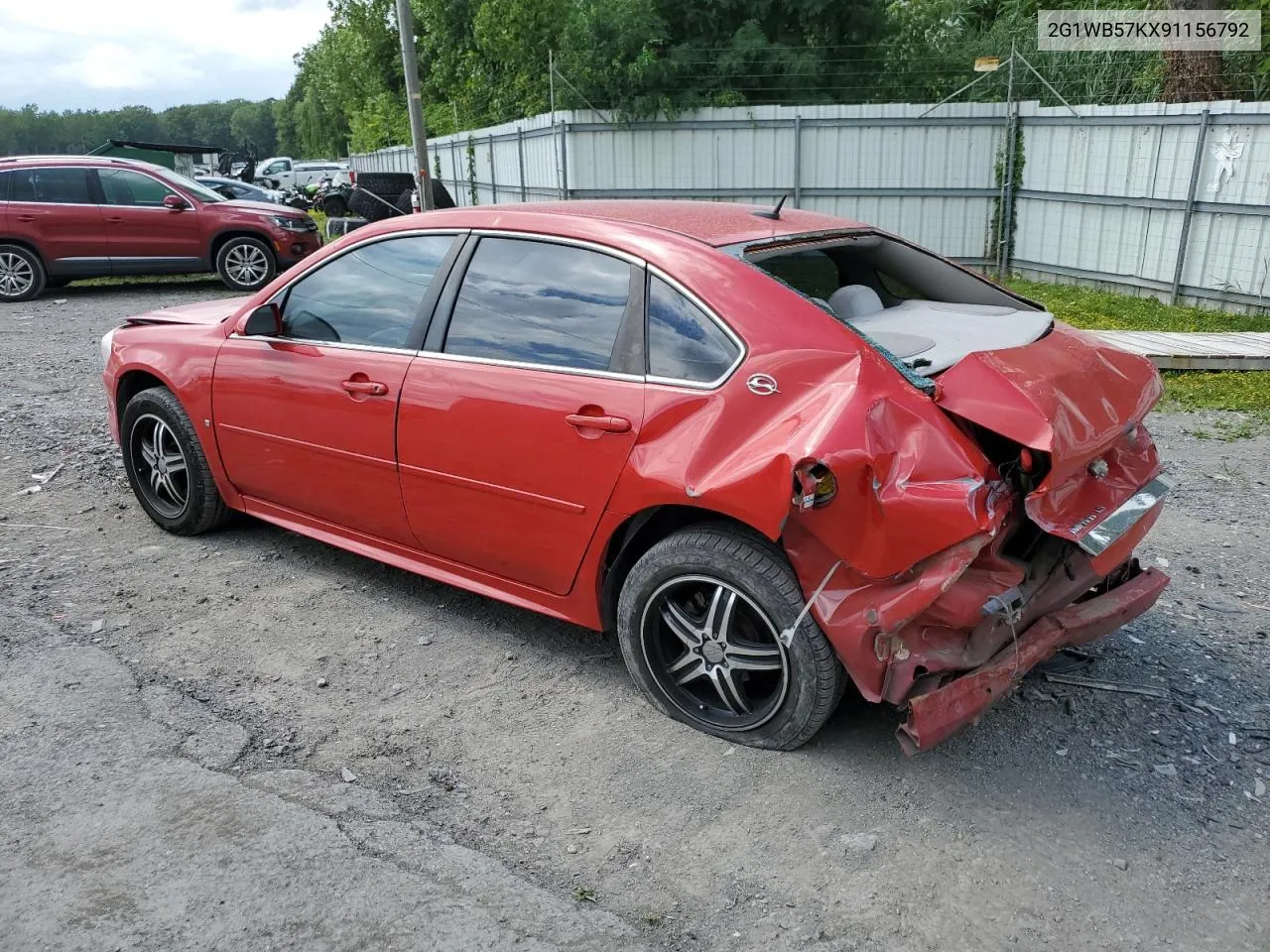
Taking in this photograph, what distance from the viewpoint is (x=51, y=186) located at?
13273mm

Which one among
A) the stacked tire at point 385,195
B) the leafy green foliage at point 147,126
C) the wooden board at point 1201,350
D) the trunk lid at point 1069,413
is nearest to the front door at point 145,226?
the stacked tire at point 385,195

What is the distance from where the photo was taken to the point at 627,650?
3486 mm

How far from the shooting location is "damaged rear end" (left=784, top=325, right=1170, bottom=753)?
9.24ft

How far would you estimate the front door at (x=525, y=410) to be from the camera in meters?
3.37

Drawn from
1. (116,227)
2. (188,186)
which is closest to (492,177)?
(188,186)

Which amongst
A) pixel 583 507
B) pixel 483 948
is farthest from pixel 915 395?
pixel 483 948

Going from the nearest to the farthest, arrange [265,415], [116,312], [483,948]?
[483,948] < [265,415] < [116,312]

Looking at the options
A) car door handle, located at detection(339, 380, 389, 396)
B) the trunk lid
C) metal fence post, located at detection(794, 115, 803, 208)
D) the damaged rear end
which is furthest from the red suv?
the damaged rear end

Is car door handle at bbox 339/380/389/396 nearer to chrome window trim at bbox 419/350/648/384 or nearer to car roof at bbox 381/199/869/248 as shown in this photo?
chrome window trim at bbox 419/350/648/384

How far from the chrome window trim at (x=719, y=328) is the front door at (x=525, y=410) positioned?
0.17 feet

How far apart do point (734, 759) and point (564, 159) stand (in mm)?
13825

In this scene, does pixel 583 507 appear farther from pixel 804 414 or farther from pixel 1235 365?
pixel 1235 365

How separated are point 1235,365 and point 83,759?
8097 millimetres

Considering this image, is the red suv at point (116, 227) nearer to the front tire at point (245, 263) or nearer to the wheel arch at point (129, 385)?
the front tire at point (245, 263)
